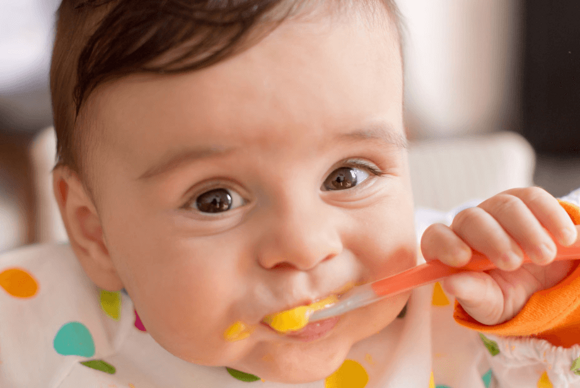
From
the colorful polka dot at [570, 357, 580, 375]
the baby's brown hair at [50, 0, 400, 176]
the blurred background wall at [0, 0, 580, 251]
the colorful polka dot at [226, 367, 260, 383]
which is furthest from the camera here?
the blurred background wall at [0, 0, 580, 251]

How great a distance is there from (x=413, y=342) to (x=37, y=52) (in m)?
1.23

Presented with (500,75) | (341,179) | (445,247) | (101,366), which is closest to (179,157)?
(341,179)

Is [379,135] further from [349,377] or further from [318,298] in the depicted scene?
[349,377]

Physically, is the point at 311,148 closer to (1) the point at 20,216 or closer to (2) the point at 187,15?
(2) the point at 187,15

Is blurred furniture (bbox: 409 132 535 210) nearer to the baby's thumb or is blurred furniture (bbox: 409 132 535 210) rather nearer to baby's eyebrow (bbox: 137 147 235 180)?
the baby's thumb

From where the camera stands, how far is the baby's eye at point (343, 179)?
0.62 m

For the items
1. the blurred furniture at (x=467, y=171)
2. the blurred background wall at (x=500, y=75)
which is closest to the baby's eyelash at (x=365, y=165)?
the blurred furniture at (x=467, y=171)

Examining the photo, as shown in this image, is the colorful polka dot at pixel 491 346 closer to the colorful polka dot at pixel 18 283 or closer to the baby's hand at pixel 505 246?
the baby's hand at pixel 505 246

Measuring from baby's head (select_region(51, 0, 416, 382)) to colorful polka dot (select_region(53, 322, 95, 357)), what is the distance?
206 mm

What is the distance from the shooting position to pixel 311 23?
22.2 inches

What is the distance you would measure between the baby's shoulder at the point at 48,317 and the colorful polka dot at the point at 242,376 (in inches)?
7.5

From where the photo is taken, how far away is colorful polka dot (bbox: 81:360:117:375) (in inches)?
30.9

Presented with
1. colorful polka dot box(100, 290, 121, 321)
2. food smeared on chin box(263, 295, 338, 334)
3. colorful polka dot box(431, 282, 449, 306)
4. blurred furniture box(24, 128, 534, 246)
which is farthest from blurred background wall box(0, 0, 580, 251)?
food smeared on chin box(263, 295, 338, 334)

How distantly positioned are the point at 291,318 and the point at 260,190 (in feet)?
0.43
